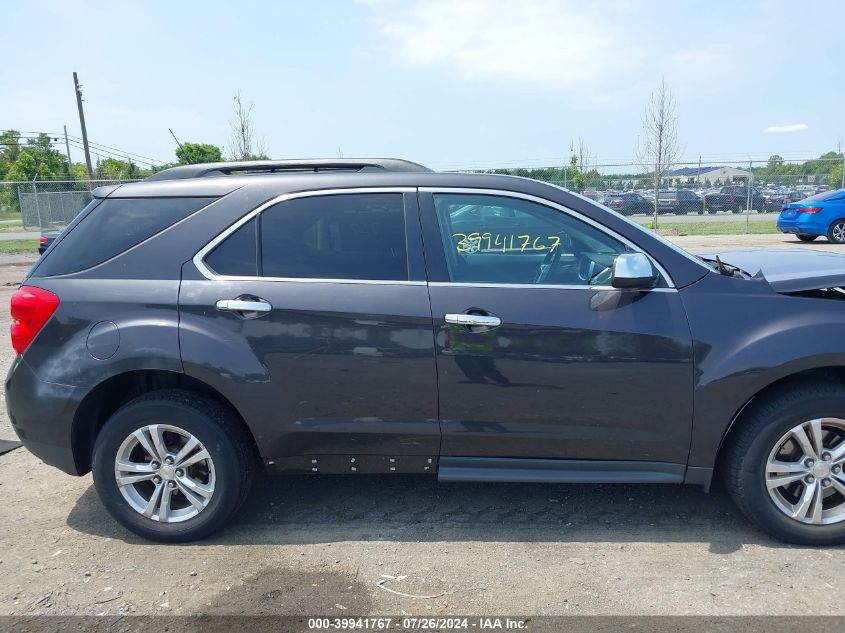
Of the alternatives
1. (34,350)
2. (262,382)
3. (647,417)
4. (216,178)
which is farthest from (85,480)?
(647,417)

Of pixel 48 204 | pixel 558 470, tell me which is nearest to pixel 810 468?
pixel 558 470

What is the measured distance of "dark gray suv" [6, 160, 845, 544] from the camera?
3107 mm

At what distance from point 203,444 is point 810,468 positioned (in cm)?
298

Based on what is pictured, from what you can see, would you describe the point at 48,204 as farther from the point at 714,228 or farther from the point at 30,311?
the point at 30,311

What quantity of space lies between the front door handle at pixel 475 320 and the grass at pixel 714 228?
19.3 m

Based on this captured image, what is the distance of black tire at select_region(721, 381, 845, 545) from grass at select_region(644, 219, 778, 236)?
1890 centimetres

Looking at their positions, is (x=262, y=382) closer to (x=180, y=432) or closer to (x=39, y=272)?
(x=180, y=432)

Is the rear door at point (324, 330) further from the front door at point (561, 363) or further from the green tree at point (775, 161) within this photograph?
the green tree at point (775, 161)

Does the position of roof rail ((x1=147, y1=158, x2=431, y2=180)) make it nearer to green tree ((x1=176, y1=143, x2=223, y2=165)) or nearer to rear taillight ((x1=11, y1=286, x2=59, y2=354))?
rear taillight ((x1=11, y1=286, x2=59, y2=354))

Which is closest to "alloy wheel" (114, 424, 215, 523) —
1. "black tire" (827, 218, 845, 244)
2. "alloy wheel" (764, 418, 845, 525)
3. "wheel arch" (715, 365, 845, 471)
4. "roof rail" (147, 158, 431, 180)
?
"roof rail" (147, 158, 431, 180)

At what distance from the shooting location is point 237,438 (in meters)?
3.33

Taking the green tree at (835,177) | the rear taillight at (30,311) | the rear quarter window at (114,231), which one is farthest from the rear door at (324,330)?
the green tree at (835,177)

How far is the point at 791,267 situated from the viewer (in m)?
3.59

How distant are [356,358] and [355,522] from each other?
99cm
